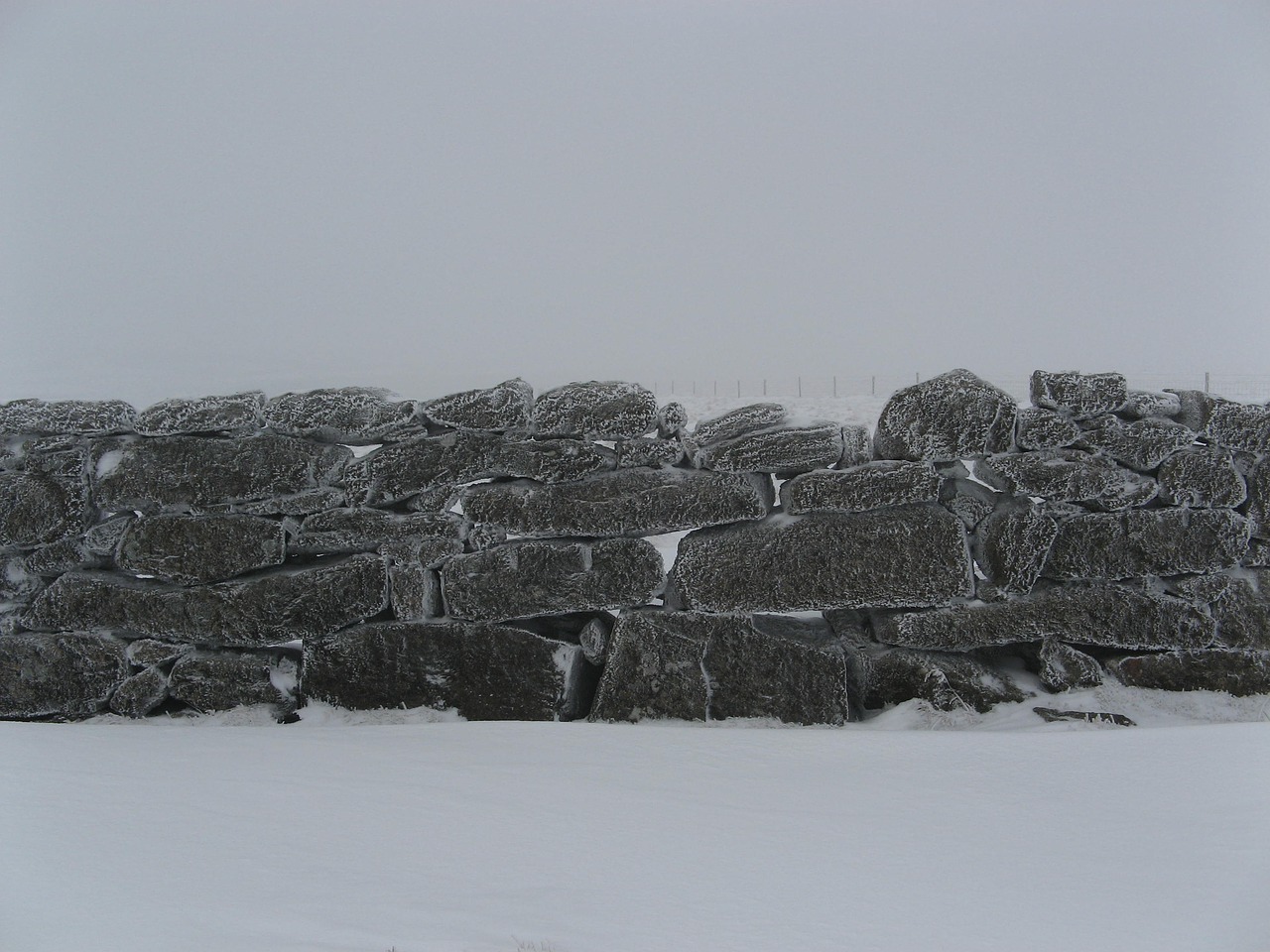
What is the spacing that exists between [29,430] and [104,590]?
113 cm

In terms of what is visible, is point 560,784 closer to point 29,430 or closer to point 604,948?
point 604,948

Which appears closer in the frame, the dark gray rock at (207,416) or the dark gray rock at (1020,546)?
the dark gray rock at (1020,546)

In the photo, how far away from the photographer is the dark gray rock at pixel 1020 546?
4914 mm

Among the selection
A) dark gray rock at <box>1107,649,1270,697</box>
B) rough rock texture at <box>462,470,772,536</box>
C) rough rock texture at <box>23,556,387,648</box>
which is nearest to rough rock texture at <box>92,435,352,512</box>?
rough rock texture at <box>23,556,387,648</box>

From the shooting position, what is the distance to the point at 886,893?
105 inches

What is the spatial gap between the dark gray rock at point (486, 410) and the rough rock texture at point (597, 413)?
106 millimetres

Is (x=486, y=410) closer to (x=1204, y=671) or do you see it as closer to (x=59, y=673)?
(x=59, y=673)

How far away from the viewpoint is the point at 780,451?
5.03 metres

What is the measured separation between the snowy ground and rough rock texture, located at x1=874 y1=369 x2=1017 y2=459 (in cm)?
152

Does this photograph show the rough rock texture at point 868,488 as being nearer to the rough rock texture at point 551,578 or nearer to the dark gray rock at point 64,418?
the rough rock texture at point 551,578

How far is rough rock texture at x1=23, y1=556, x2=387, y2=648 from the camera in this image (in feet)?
16.8

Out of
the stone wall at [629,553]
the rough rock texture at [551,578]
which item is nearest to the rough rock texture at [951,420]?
the stone wall at [629,553]

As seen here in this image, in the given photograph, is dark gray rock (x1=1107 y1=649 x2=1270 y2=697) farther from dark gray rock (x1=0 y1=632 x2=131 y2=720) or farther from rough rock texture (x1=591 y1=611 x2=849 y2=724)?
dark gray rock (x1=0 y1=632 x2=131 y2=720)

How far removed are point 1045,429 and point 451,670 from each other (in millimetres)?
3660
